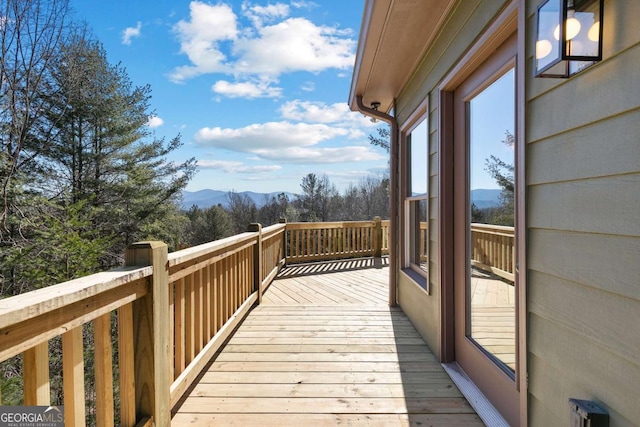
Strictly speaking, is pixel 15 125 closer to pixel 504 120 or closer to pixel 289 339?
pixel 289 339

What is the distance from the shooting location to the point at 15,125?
6570 millimetres

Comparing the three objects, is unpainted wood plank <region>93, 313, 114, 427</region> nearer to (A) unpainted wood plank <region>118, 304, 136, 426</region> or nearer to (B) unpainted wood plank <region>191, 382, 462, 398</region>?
(A) unpainted wood plank <region>118, 304, 136, 426</region>

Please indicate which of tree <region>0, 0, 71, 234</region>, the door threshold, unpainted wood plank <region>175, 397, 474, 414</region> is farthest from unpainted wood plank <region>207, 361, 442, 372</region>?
tree <region>0, 0, 71, 234</region>

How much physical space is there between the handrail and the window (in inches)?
38.4

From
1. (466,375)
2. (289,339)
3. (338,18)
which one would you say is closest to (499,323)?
(466,375)

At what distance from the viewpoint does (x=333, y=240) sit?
6.82 m

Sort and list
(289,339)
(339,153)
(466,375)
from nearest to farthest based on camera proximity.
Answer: (466,375) < (289,339) < (339,153)

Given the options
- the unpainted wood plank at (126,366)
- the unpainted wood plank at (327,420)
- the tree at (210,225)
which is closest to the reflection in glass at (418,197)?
the unpainted wood plank at (327,420)

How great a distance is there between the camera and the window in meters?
2.90

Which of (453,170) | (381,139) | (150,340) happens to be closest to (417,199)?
(453,170)

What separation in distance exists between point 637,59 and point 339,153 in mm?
27640

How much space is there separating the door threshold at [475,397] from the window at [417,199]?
87 centimetres

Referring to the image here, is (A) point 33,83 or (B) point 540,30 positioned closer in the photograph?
(B) point 540,30

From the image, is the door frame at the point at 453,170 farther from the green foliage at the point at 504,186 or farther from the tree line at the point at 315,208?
the tree line at the point at 315,208
